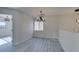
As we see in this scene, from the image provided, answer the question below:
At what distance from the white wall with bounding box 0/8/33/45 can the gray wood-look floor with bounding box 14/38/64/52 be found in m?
0.15

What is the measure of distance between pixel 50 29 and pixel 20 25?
872 mm

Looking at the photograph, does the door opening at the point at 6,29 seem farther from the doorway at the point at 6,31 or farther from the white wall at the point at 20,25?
the white wall at the point at 20,25

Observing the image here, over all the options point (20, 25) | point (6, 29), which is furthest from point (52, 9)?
point (6, 29)

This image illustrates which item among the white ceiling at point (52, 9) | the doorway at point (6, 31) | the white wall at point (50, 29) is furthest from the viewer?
the white wall at point (50, 29)

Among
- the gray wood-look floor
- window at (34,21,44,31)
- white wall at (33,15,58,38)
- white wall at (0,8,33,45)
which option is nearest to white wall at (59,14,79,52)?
white wall at (33,15,58,38)

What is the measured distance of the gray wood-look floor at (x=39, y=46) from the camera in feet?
8.13

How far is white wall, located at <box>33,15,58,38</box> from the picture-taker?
2.76m

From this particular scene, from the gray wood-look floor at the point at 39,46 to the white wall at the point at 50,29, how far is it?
0.40 ft

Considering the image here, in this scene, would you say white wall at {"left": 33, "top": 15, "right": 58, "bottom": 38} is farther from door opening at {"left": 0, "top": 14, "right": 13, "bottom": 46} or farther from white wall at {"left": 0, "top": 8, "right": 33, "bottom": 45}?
door opening at {"left": 0, "top": 14, "right": 13, "bottom": 46}

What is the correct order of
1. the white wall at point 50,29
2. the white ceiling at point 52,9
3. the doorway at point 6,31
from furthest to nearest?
1. the white wall at point 50,29
2. the doorway at point 6,31
3. the white ceiling at point 52,9

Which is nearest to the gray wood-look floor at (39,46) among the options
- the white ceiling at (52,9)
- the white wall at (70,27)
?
the white wall at (70,27)

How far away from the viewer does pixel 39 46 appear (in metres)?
2.65
